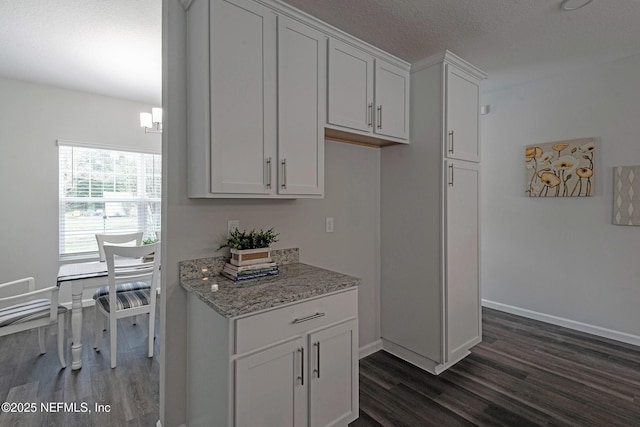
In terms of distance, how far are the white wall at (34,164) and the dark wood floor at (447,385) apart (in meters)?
1.09

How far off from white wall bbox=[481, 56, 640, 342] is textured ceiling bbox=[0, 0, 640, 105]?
34cm

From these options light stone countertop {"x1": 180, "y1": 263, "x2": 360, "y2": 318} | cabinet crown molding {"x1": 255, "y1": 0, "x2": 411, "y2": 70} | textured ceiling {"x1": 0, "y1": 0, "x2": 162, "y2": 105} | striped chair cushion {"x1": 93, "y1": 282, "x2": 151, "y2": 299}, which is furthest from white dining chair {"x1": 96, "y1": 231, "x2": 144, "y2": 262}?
cabinet crown molding {"x1": 255, "y1": 0, "x2": 411, "y2": 70}

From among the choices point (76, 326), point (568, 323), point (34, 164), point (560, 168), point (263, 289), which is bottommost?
point (568, 323)

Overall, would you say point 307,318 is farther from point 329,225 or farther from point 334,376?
point 329,225

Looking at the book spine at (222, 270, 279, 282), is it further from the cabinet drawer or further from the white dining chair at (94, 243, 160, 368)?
the white dining chair at (94, 243, 160, 368)

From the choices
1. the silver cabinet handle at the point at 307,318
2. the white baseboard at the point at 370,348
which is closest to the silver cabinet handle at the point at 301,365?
the silver cabinet handle at the point at 307,318

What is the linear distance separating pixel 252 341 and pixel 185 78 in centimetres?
144

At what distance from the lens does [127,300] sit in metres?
2.73

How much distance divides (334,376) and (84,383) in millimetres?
1947

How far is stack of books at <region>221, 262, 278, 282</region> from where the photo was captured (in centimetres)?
176

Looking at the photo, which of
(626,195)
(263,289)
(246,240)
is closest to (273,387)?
(263,289)

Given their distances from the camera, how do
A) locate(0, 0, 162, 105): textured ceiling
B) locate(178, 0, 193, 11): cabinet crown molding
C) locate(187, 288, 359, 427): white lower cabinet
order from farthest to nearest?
→ locate(0, 0, 162, 105): textured ceiling, locate(178, 0, 193, 11): cabinet crown molding, locate(187, 288, 359, 427): white lower cabinet

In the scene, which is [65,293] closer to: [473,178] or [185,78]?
[185,78]

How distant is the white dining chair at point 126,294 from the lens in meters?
2.53
